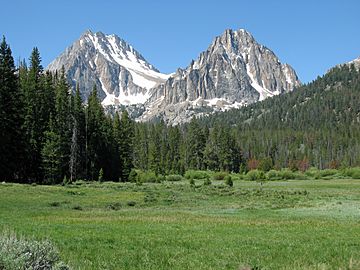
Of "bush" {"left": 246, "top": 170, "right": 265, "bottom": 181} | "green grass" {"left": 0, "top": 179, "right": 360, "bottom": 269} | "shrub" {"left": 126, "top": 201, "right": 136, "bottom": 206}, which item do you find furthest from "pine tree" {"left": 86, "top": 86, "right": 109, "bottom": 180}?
"green grass" {"left": 0, "top": 179, "right": 360, "bottom": 269}

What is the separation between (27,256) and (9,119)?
197 ft

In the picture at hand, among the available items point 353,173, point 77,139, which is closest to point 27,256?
point 77,139

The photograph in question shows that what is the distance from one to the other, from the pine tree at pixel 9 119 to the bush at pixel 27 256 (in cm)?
5528

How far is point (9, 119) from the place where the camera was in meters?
66.7

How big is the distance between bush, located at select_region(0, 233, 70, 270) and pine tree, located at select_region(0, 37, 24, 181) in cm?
5528

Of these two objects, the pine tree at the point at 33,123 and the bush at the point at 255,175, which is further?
the bush at the point at 255,175

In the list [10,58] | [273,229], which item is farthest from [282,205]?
[10,58]

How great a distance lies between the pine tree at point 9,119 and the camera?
6450cm

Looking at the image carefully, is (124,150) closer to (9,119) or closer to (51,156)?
(51,156)

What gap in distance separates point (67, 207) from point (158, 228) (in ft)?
57.1

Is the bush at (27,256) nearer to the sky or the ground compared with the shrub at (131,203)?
nearer to the sky

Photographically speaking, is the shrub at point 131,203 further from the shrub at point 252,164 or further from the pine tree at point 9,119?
the shrub at point 252,164

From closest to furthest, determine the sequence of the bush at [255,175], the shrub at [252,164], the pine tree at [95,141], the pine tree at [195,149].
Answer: the pine tree at [95,141], the bush at [255,175], the pine tree at [195,149], the shrub at [252,164]

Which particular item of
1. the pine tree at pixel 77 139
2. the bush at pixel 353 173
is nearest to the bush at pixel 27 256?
the pine tree at pixel 77 139
